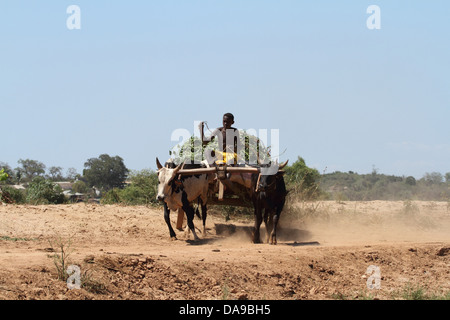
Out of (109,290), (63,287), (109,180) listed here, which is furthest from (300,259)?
(109,180)

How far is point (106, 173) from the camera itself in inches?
1746

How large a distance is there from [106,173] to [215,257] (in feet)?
120

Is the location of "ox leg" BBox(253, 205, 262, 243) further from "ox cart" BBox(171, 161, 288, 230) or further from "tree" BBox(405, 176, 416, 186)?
"tree" BBox(405, 176, 416, 186)

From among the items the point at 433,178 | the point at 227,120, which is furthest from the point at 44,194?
the point at 433,178

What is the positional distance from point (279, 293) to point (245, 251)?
1920mm

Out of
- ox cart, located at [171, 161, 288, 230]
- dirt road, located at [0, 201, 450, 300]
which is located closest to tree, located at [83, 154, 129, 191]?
dirt road, located at [0, 201, 450, 300]

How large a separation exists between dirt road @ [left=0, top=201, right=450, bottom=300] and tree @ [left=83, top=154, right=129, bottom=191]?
28.2 m

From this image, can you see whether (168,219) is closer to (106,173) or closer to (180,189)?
(180,189)

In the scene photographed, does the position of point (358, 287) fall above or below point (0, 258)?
below

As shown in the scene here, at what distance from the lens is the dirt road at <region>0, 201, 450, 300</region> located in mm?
7133

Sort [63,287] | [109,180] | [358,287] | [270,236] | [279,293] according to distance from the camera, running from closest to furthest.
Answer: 1. [63,287]
2. [279,293]
3. [358,287]
4. [270,236]
5. [109,180]

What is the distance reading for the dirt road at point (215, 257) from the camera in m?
7.13
